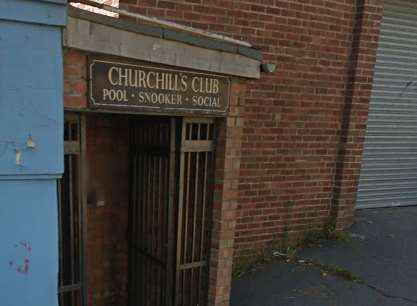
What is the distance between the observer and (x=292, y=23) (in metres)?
4.35

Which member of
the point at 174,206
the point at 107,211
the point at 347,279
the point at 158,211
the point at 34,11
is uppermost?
the point at 34,11

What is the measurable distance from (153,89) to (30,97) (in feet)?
2.41

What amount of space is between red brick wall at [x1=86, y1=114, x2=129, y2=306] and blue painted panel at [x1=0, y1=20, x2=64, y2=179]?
52.3 inches

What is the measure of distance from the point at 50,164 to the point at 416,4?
5.73 metres

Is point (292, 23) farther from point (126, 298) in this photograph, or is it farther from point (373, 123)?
point (126, 298)

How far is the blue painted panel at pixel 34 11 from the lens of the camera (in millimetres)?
1863

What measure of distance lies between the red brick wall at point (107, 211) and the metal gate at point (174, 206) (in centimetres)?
21

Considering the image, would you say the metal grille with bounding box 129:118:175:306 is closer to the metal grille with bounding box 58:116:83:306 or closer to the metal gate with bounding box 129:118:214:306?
the metal gate with bounding box 129:118:214:306

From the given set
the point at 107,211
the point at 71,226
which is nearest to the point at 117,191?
the point at 107,211

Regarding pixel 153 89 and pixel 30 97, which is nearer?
pixel 30 97

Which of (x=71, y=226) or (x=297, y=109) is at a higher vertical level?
(x=297, y=109)

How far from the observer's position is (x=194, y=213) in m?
3.10

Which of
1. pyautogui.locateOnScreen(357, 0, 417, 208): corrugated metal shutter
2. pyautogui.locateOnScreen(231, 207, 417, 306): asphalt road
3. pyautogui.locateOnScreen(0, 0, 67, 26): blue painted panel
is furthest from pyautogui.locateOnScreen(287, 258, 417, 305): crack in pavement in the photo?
pyautogui.locateOnScreen(0, 0, 67, 26): blue painted panel

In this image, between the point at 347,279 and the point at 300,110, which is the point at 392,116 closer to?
the point at 300,110
